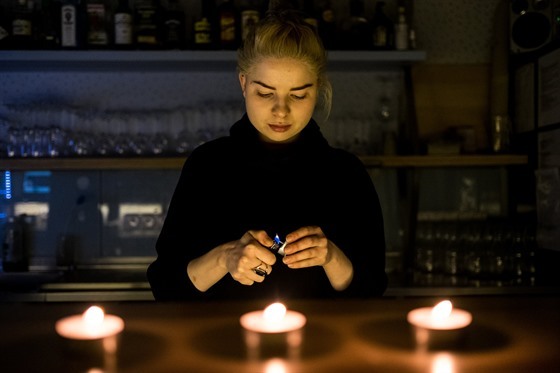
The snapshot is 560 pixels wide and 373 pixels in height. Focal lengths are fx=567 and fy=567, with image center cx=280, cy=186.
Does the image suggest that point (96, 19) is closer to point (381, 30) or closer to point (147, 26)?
point (147, 26)

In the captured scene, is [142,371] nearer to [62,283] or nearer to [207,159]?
[207,159]

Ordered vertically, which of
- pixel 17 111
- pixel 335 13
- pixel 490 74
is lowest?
pixel 17 111

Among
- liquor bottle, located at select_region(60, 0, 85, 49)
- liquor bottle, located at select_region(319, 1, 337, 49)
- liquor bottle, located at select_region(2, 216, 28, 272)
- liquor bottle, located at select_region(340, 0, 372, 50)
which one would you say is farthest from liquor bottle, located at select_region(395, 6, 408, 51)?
liquor bottle, located at select_region(2, 216, 28, 272)

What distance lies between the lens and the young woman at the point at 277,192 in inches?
48.4

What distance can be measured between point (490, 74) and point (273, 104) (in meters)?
2.02

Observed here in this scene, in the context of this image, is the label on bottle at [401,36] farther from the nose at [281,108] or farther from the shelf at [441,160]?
the nose at [281,108]

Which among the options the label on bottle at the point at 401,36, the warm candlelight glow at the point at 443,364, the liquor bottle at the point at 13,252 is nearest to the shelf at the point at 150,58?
the label on bottle at the point at 401,36

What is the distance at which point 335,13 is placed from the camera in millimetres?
2787

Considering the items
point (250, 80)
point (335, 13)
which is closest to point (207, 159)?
point (250, 80)

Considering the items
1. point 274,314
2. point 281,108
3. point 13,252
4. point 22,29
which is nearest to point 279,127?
point 281,108

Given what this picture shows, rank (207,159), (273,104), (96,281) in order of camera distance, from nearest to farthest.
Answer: (273,104), (207,159), (96,281)

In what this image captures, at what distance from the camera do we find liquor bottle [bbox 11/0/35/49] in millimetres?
2475

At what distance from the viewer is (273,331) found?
2.42ft

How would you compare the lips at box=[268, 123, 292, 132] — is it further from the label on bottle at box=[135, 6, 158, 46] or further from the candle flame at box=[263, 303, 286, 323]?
the label on bottle at box=[135, 6, 158, 46]
